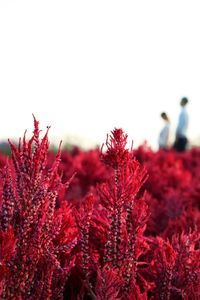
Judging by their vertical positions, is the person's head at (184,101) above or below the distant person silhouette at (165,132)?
above

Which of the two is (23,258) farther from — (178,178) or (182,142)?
(182,142)

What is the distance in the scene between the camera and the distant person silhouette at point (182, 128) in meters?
15.9

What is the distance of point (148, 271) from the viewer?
78.5 inches

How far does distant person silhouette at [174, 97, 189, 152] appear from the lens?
15.9 metres

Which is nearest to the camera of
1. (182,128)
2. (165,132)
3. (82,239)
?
(82,239)

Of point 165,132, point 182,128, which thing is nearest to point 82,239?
point 182,128

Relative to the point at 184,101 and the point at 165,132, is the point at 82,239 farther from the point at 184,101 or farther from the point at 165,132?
the point at 165,132

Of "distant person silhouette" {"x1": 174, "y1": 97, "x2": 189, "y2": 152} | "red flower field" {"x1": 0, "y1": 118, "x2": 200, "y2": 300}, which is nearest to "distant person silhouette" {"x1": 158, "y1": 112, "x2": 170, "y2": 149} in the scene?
"distant person silhouette" {"x1": 174, "y1": 97, "x2": 189, "y2": 152}

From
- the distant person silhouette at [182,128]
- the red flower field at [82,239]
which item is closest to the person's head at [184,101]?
the distant person silhouette at [182,128]

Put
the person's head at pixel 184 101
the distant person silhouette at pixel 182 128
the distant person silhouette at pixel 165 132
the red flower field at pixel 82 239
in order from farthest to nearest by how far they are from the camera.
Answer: the distant person silhouette at pixel 165 132 < the person's head at pixel 184 101 < the distant person silhouette at pixel 182 128 < the red flower field at pixel 82 239

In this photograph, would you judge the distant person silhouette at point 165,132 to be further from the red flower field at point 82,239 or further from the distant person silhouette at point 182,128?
the red flower field at point 82,239

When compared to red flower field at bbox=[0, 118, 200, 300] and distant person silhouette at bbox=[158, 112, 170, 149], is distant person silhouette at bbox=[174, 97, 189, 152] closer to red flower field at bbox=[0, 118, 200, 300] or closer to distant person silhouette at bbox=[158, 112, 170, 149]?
distant person silhouette at bbox=[158, 112, 170, 149]

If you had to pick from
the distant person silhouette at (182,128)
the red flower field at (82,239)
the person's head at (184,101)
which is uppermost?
the person's head at (184,101)

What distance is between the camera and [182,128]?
16.1 metres
